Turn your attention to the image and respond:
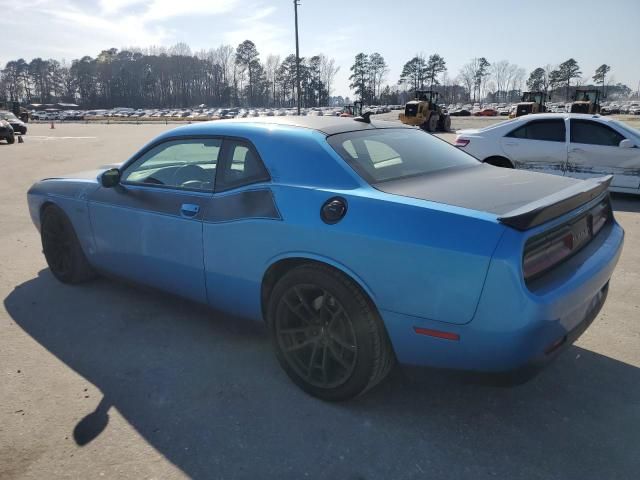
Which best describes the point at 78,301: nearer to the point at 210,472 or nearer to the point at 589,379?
the point at 210,472

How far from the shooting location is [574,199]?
2.49 metres

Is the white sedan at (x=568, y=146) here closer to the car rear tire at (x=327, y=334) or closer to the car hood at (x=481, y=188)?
the car hood at (x=481, y=188)

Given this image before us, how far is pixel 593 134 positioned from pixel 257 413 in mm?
8013

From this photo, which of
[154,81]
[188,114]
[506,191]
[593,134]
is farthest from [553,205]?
[154,81]

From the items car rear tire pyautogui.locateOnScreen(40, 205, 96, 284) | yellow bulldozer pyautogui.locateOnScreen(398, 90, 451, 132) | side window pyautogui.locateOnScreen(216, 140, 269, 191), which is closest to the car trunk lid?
side window pyautogui.locateOnScreen(216, 140, 269, 191)

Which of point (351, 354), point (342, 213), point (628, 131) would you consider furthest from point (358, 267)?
point (628, 131)

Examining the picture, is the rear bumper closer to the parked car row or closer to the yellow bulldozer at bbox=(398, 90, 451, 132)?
the yellow bulldozer at bbox=(398, 90, 451, 132)

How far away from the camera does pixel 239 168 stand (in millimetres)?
3055

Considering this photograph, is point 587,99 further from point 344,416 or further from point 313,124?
point 344,416

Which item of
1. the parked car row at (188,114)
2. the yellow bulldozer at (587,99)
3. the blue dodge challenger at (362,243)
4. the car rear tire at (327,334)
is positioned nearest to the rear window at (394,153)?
the blue dodge challenger at (362,243)

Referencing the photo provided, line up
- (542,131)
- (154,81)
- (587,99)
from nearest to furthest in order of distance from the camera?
(542,131)
(587,99)
(154,81)

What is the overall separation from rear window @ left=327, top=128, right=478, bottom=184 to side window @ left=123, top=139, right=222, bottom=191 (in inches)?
35.6

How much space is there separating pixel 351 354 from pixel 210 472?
0.87 metres

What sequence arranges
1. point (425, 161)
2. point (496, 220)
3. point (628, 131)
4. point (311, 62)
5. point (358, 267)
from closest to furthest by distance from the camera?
point (496, 220)
point (358, 267)
point (425, 161)
point (628, 131)
point (311, 62)
